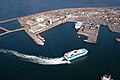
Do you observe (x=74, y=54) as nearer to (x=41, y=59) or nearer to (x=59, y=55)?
(x=59, y=55)

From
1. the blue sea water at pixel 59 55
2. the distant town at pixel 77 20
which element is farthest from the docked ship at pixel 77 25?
the blue sea water at pixel 59 55

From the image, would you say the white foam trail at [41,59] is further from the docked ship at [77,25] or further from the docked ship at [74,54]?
the docked ship at [77,25]

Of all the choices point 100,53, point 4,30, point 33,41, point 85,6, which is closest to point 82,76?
point 100,53

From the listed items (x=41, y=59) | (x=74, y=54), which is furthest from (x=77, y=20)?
(x=41, y=59)

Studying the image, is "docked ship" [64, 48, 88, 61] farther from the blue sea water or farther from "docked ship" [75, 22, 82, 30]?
"docked ship" [75, 22, 82, 30]

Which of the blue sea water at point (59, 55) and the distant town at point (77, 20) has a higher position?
the distant town at point (77, 20)

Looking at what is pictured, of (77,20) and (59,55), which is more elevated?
(77,20)
